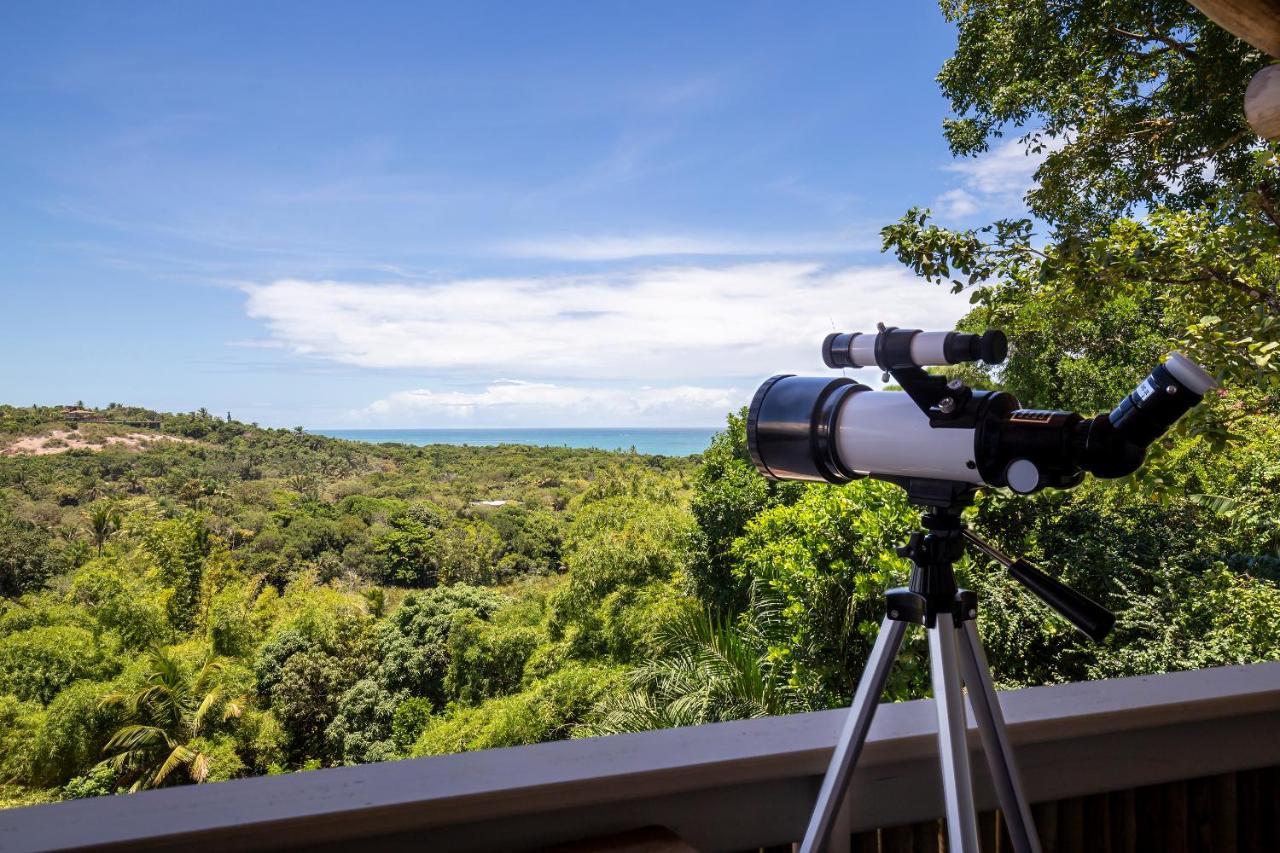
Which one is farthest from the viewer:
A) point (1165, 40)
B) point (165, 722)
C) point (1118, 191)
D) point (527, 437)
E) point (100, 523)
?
point (527, 437)

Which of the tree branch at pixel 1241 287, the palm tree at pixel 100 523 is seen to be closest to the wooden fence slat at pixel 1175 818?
the tree branch at pixel 1241 287

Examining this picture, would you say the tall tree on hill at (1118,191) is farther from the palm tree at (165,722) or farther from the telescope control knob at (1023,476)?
the palm tree at (165,722)

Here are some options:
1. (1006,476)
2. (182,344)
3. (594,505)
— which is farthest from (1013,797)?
(182,344)

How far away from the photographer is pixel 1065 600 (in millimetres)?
617

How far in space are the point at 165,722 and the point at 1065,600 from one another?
58.5 ft

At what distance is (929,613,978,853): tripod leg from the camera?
56 cm

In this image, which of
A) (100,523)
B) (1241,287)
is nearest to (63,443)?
(100,523)

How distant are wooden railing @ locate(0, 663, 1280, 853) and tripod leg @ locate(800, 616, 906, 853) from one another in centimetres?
5

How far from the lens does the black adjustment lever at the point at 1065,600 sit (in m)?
0.60

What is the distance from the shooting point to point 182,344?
32094mm

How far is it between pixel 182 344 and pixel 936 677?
37.1m

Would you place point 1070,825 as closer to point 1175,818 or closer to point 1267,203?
point 1175,818

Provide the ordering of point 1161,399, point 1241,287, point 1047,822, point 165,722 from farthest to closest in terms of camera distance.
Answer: point 165,722 → point 1241,287 → point 1047,822 → point 1161,399

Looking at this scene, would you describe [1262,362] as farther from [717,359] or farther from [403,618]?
[717,359]
